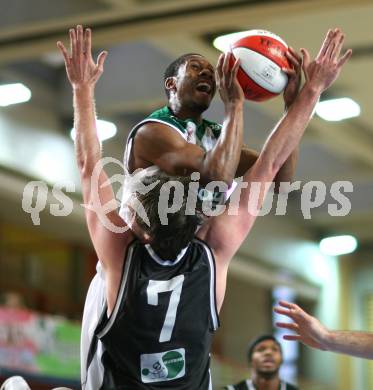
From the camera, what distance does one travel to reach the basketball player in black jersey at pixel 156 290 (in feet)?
11.0

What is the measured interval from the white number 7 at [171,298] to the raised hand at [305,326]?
0.66m

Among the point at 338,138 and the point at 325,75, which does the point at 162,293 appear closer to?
the point at 325,75

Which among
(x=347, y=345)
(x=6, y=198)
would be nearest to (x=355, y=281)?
(x=6, y=198)

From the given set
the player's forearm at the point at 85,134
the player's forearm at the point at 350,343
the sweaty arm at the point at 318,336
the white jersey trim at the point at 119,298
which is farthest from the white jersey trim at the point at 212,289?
the player's forearm at the point at 350,343

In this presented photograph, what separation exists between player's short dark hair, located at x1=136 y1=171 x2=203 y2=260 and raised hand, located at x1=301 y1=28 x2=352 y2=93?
77 cm

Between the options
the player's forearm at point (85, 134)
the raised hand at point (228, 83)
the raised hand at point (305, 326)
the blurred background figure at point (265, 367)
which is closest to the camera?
the player's forearm at point (85, 134)

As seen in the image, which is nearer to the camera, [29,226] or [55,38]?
[55,38]

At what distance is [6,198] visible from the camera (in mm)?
13164

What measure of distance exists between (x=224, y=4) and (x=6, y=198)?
18.7ft

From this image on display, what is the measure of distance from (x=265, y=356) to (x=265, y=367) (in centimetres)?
9

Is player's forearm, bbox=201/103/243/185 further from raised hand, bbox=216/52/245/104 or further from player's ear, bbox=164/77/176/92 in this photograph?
player's ear, bbox=164/77/176/92

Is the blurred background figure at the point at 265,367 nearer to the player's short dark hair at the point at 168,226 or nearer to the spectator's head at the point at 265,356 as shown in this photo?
the spectator's head at the point at 265,356

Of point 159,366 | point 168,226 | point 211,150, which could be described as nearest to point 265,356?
point 211,150

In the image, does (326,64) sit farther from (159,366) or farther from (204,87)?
(159,366)
